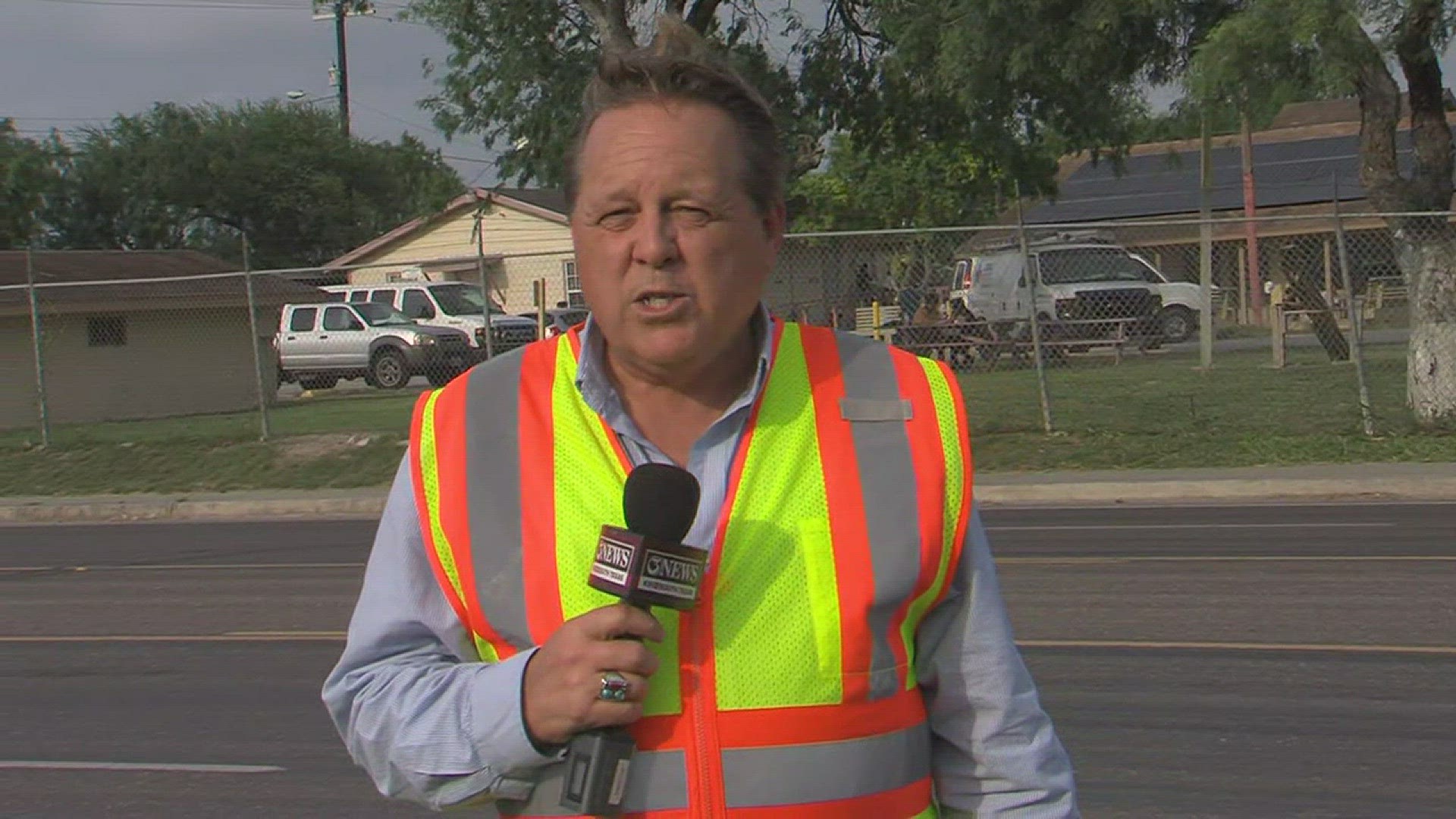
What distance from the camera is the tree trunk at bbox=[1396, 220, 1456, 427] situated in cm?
1711

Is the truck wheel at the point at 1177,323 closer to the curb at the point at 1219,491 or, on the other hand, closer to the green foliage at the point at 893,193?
the curb at the point at 1219,491

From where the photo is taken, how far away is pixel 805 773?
2031 mm

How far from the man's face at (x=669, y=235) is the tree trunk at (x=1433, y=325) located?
16297mm

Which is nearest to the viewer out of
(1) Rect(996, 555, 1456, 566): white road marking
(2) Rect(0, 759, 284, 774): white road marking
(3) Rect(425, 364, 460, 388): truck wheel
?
(2) Rect(0, 759, 284, 774): white road marking

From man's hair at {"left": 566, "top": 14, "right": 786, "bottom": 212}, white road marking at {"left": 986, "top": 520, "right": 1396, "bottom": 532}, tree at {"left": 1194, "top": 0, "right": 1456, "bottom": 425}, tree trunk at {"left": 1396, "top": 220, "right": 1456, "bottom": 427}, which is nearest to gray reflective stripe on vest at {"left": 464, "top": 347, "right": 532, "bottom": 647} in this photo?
man's hair at {"left": 566, "top": 14, "right": 786, "bottom": 212}

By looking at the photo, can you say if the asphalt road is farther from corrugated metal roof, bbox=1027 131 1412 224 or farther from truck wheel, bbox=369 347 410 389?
corrugated metal roof, bbox=1027 131 1412 224

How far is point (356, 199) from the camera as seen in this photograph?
63.9 m

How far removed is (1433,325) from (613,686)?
16.7 metres

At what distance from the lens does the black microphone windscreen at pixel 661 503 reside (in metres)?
1.92

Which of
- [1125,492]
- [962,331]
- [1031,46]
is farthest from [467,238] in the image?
[1125,492]

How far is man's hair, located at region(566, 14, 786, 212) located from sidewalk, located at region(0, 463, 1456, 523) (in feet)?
42.6

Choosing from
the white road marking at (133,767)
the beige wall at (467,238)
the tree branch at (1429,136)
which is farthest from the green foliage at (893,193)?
the white road marking at (133,767)

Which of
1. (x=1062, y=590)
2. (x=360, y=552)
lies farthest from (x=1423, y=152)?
(x=360, y=552)

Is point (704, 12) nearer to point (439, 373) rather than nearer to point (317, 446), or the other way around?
point (439, 373)
